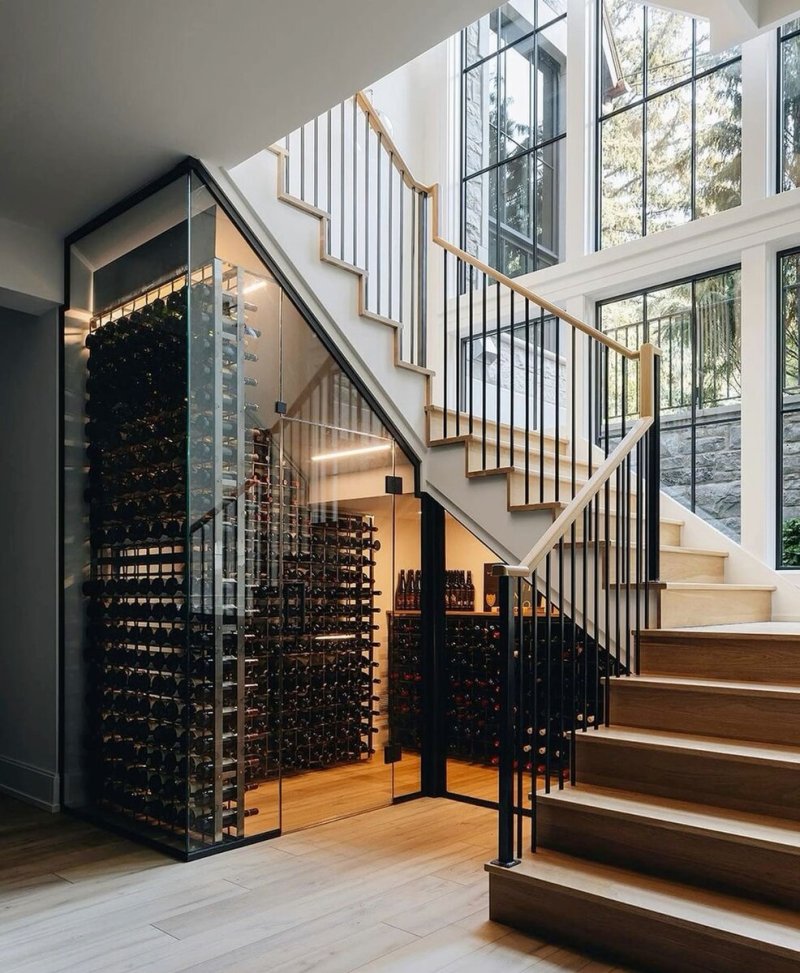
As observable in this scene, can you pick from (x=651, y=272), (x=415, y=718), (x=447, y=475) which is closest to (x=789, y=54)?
(x=651, y=272)

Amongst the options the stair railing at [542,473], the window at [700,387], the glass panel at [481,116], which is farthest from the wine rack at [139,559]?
the glass panel at [481,116]

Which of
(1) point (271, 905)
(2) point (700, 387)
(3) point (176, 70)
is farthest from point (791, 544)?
(3) point (176, 70)

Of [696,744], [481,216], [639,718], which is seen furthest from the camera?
[481,216]

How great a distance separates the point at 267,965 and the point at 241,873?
0.91 meters

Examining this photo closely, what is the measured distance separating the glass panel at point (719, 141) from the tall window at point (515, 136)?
118 cm

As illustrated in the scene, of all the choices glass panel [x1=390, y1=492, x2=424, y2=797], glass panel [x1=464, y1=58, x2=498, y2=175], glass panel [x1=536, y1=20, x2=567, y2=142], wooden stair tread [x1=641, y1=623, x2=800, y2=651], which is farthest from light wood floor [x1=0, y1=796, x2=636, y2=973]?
glass panel [x1=464, y1=58, x2=498, y2=175]

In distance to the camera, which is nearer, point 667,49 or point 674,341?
point 674,341

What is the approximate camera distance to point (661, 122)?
6.11 meters

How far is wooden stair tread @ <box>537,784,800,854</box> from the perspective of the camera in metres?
2.88

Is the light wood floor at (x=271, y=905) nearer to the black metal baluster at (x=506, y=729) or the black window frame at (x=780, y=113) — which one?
the black metal baluster at (x=506, y=729)

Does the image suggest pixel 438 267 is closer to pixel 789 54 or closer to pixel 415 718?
pixel 789 54

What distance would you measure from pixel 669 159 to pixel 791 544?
2.82m

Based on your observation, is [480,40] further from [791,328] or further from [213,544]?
[213,544]

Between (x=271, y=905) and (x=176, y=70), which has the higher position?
(x=176, y=70)
